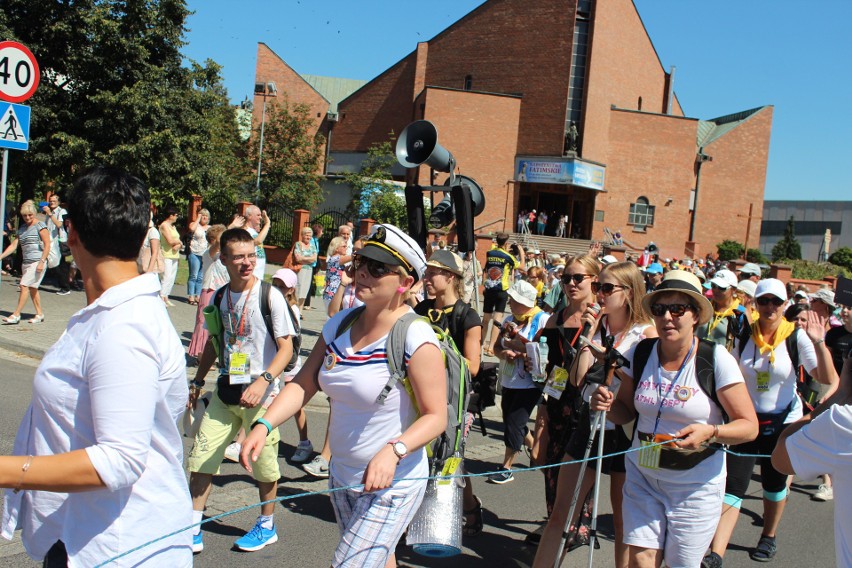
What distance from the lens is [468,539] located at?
5.45 metres

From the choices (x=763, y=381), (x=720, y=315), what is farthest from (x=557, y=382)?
(x=720, y=315)

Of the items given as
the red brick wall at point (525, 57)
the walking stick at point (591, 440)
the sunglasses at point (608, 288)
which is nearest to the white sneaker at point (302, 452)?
the walking stick at point (591, 440)

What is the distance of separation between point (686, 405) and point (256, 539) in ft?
9.15

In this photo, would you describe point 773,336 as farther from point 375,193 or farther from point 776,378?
point 375,193

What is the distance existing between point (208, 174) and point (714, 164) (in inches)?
1548

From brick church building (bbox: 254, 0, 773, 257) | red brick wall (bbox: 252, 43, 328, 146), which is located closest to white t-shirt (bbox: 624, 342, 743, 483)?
brick church building (bbox: 254, 0, 773, 257)

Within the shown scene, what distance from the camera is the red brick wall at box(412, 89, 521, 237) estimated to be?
4253cm

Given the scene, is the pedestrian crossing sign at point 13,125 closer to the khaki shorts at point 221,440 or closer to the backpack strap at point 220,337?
the backpack strap at point 220,337

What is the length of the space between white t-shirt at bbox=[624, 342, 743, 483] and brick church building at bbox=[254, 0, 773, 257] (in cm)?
3563

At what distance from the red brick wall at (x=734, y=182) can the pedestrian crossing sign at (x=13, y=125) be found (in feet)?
157

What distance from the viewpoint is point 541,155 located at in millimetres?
43375

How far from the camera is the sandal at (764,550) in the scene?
18.6 feet

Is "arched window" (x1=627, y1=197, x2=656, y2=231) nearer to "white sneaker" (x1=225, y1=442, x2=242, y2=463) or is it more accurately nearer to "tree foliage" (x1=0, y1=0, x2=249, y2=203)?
"tree foliage" (x1=0, y1=0, x2=249, y2=203)

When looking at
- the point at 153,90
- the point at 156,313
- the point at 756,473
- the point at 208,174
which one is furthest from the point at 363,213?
the point at 156,313
